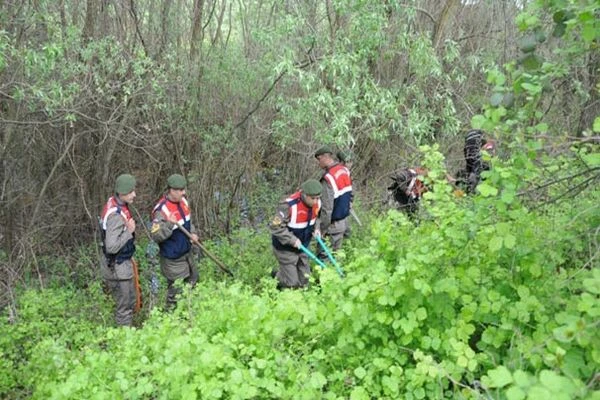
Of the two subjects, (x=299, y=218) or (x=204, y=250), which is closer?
(x=299, y=218)

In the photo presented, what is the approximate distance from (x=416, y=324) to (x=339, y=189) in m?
4.13

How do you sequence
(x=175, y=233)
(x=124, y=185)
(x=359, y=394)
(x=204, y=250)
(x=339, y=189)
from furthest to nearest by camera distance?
(x=339, y=189), (x=204, y=250), (x=175, y=233), (x=124, y=185), (x=359, y=394)

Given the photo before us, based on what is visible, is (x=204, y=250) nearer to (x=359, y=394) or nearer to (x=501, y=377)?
(x=359, y=394)

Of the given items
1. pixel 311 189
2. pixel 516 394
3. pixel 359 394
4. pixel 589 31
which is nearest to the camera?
pixel 516 394

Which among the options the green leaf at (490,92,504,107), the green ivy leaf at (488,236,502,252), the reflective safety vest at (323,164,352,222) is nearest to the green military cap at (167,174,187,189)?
the reflective safety vest at (323,164,352,222)

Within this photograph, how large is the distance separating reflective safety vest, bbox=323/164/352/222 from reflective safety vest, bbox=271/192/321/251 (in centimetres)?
74

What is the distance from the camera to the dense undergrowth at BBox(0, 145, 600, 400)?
2604 mm

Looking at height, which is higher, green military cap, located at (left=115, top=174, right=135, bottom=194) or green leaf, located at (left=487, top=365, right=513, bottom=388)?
green military cap, located at (left=115, top=174, right=135, bottom=194)

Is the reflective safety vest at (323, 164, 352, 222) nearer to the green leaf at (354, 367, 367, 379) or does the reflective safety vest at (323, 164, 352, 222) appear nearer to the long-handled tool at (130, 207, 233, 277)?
the long-handled tool at (130, 207, 233, 277)

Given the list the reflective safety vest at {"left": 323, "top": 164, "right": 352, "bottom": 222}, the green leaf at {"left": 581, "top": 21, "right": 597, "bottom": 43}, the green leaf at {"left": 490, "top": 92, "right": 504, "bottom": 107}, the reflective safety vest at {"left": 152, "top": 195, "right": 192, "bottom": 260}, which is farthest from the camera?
the reflective safety vest at {"left": 323, "top": 164, "right": 352, "bottom": 222}

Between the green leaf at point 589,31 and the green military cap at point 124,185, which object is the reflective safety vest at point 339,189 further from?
the green leaf at point 589,31

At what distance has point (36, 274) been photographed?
23.4 feet

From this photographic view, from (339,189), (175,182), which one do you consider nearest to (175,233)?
(175,182)

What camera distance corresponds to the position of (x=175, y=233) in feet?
19.9
